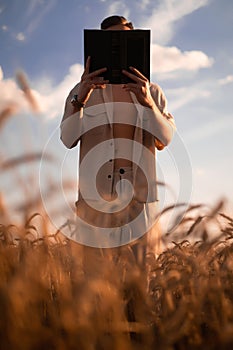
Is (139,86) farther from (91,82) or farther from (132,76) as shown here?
(91,82)

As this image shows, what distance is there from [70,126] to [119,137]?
284 millimetres

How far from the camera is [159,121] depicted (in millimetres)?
2418

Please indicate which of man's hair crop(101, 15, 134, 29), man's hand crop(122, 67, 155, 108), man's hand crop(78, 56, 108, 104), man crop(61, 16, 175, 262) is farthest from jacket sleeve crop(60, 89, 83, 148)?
man's hair crop(101, 15, 134, 29)

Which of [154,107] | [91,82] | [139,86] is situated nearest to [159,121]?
[154,107]

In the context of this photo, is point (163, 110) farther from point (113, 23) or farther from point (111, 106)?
point (113, 23)

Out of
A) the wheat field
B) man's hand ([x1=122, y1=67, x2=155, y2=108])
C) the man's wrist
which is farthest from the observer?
the man's wrist

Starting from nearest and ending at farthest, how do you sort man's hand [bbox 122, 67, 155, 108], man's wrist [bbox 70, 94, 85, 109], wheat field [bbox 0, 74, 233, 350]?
wheat field [bbox 0, 74, 233, 350], man's hand [bbox 122, 67, 155, 108], man's wrist [bbox 70, 94, 85, 109]

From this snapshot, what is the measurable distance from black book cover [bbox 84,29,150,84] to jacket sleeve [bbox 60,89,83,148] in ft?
0.87

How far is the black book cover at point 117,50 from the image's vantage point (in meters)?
2.32

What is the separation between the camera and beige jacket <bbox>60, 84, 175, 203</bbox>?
2432mm

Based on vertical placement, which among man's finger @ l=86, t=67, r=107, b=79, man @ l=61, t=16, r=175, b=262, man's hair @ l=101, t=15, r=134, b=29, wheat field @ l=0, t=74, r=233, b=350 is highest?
man's hair @ l=101, t=15, r=134, b=29

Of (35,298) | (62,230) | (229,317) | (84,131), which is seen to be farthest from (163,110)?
(35,298)

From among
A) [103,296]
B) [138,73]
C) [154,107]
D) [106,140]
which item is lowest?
[103,296]

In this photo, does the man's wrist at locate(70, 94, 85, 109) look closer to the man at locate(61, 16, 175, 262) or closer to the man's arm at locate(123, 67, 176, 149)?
the man at locate(61, 16, 175, 262)
